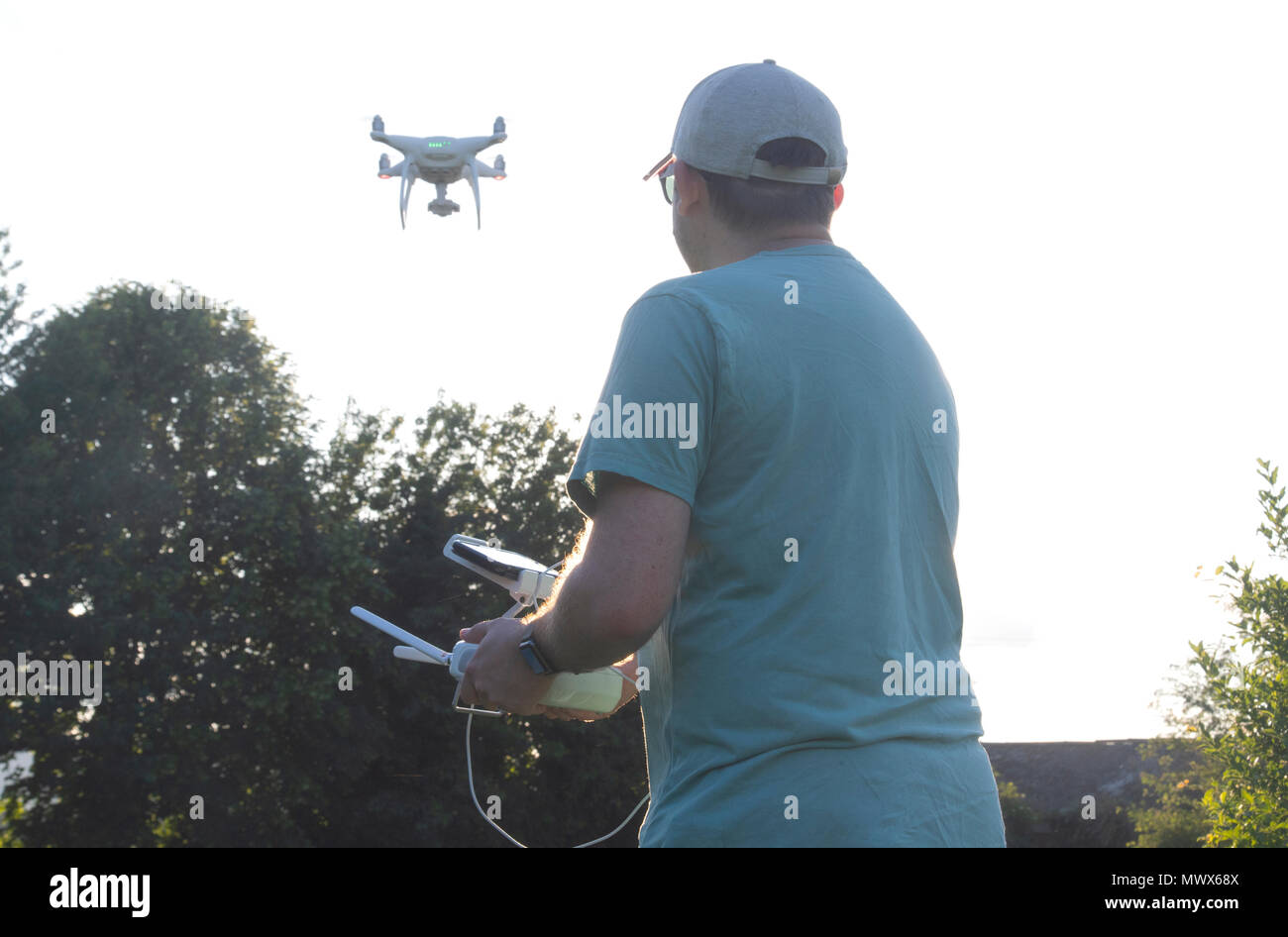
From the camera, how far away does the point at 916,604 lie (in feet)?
6.45

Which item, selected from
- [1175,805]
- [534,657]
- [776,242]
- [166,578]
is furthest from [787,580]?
[166,578]

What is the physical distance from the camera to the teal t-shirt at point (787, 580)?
179 cm

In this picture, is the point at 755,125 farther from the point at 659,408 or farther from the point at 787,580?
the point at 787,580

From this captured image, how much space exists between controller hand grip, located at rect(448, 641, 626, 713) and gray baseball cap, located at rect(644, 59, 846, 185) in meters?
0.88

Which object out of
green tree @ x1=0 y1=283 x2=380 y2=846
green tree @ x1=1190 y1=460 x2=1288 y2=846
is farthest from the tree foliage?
green tree @ x1=1190 y1=460 x2=1288 y2=846

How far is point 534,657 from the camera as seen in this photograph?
6.32 feet

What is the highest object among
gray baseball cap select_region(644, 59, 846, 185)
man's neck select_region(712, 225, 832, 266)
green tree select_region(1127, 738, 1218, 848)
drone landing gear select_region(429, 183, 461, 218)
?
drone landing gear select_region(429, 183, 461, 218)

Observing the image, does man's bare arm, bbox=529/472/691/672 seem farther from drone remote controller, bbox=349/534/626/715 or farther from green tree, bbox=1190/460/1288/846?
green tree, bbox=1190/460/1288/846

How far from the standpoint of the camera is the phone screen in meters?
2.38
